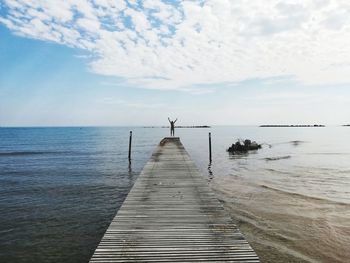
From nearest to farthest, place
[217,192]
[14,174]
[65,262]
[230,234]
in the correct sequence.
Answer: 1. [230,234]
2. [65,262]
3. [217,192]
4. [14,174]

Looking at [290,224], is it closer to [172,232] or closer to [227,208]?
[227,208]

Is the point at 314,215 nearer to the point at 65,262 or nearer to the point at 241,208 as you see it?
the point at 241,208

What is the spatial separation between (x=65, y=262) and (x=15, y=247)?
6.83 ft

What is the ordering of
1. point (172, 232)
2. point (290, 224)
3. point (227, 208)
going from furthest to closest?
point (227, 208) → point (290, 224) → point (172, 232)

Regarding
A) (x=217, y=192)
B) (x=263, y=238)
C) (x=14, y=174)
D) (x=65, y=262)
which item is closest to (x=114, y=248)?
(x=65, y=262)

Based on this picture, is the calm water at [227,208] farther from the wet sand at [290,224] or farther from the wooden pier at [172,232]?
the wooden pier at [172,232]

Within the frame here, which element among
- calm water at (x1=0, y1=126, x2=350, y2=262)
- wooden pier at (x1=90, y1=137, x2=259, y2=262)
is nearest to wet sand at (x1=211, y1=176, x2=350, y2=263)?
calm water at (x1=0, y1=126, x2=350, y2=262)

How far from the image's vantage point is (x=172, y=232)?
22.3 ft

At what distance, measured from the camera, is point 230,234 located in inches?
261

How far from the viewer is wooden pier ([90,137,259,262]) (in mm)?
5633

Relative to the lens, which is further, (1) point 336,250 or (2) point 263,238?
(2) point 263,238

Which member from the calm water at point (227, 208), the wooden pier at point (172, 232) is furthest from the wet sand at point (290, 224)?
the wooden pier at point (172, 232)

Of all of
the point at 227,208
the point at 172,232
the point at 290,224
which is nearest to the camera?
the point at 172,232

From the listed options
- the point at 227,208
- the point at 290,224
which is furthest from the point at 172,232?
the point at 227,208
